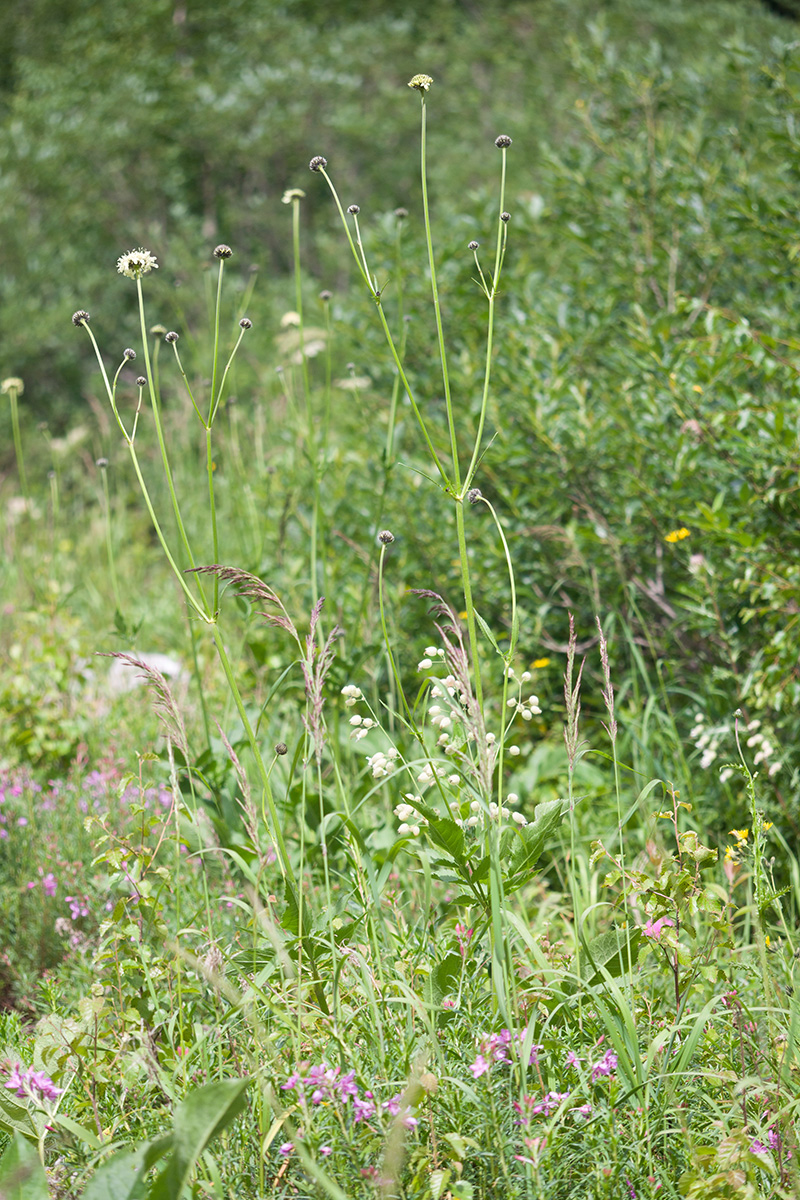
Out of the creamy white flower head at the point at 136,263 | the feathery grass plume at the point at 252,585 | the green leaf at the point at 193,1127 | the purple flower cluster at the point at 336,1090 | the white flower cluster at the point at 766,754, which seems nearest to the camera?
the green leaf at the point at 193,1127

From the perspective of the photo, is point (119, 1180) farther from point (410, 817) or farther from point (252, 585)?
point (252, 585)

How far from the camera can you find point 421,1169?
1.26 metres

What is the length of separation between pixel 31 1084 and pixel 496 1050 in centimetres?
71

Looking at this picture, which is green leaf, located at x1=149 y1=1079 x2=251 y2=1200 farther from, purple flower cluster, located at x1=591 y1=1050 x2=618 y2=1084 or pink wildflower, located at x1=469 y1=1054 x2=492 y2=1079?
purple flower cluster, located at x1=591 y1=1050 x2=618 y2=1084

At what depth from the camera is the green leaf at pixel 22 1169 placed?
118 centimetres

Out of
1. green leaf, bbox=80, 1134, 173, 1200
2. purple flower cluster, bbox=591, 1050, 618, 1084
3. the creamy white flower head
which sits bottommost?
purple flower cluster, bbox=591, 1050, 618, 1084

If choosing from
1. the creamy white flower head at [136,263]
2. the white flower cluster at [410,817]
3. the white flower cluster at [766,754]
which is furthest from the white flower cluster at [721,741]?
the creamy white flower head at [136,263]

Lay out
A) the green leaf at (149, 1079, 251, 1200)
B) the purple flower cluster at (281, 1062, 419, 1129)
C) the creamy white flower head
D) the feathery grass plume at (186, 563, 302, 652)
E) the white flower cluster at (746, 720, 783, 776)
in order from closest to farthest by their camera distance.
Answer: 1. the green leaf at (149, 1079, 251, 1200)
2. the purple flower cluster at (281, 1062, 419, 1129)
3. the feathery grass plume at (186, 563, 302, 652)
4. the creamy white flower head
5. the white flower cluster at (746, 720, 783, 776)

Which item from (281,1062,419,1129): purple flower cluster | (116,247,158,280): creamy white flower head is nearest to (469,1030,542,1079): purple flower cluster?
(281,1062,419,1129): purple flower cluster

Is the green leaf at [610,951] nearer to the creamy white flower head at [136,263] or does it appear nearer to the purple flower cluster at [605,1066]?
the purple flower cluster at [605,1066]

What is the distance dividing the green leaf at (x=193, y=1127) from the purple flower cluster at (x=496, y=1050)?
0.34 metres

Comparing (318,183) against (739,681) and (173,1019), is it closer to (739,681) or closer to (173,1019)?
(739,681)

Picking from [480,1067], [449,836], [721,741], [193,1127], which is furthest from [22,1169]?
[721,741]

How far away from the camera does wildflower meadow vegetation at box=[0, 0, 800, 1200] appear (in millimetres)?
1329
